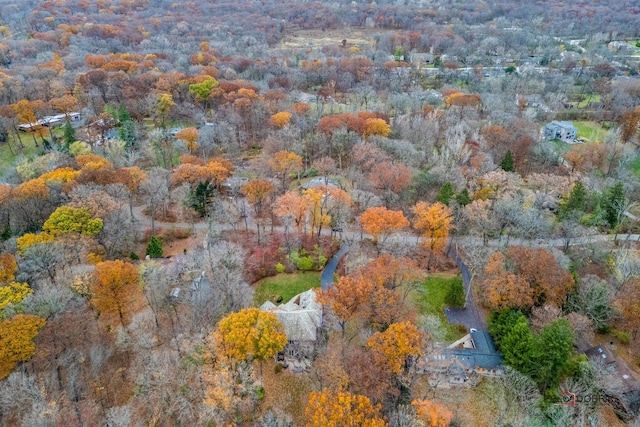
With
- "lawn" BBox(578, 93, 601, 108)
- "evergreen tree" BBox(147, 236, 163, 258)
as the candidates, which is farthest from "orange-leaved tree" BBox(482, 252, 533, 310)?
"lawn" BBox(578, 93, 601, 108)

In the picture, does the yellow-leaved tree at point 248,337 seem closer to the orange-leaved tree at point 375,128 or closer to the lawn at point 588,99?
the orange-leaved tree at point 375,128

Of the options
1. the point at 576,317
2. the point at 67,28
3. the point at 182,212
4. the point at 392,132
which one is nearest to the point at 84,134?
the point at 182,212

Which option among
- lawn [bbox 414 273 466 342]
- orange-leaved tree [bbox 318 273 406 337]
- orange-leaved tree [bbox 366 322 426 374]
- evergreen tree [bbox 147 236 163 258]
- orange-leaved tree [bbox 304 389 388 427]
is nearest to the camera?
orange-leaved tree [bbox 304 389 388 427]

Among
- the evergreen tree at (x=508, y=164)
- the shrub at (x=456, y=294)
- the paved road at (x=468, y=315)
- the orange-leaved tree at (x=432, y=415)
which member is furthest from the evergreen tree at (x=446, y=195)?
the orange-leaved tree at (x=432, y=415)

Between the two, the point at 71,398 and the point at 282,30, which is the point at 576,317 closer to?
the point at 71,398

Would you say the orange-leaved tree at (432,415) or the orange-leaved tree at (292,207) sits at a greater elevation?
the orange-leaved tree at (292,207)

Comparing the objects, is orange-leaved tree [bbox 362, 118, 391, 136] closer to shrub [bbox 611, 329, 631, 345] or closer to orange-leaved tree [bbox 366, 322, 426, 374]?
shrub [bbox 611, 329, 631, 345]
